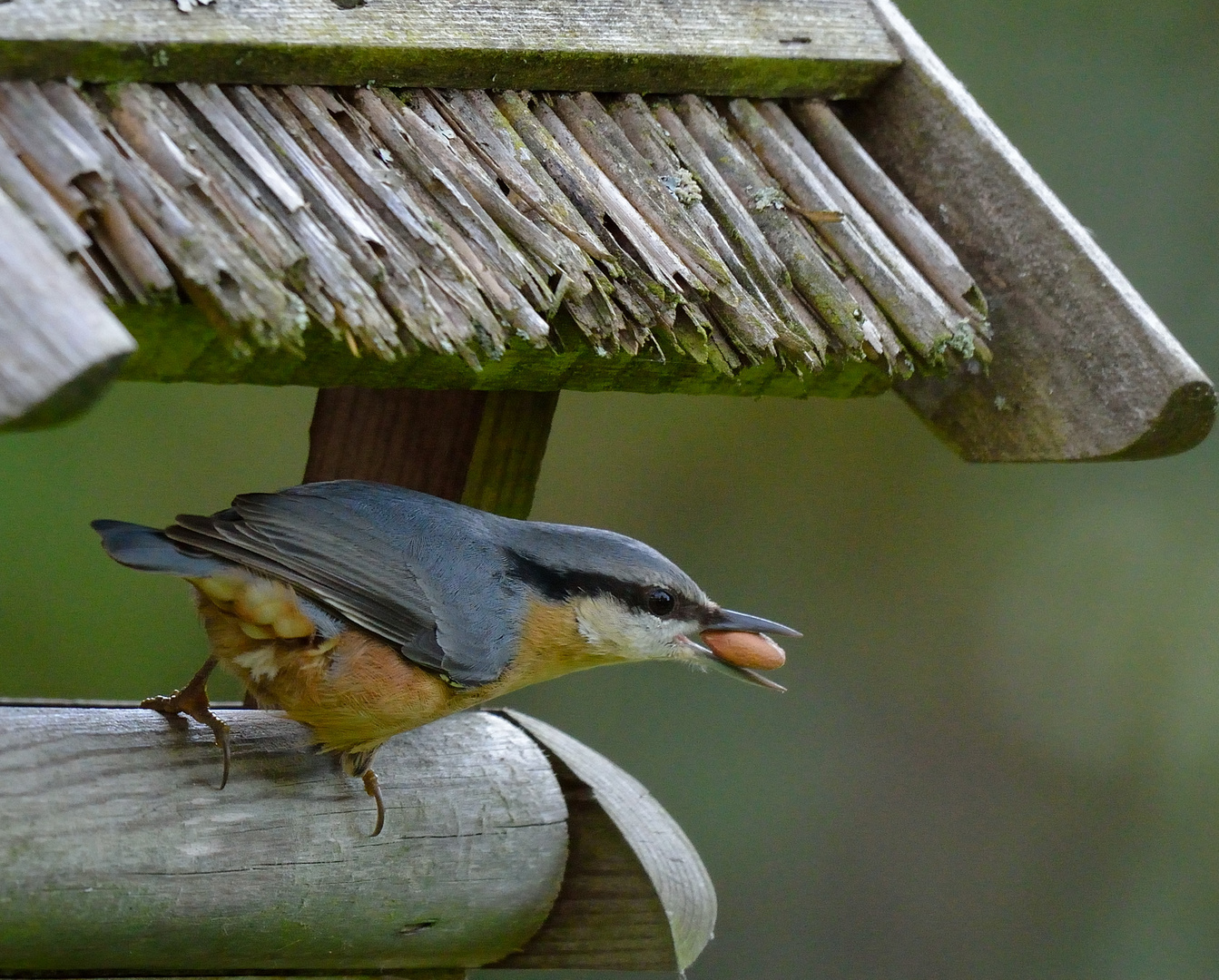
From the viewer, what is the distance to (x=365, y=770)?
6.69 feet

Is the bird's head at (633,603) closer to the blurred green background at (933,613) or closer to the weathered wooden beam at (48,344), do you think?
the weathered wooden beam at (48,344)

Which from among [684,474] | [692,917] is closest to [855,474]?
[684,474]

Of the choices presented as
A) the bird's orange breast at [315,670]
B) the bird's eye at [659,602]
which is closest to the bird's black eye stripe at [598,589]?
the bird's eye at [659,602]

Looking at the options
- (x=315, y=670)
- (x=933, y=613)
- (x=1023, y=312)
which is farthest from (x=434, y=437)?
(x=933, y=613)

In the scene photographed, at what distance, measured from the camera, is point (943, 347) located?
198 centimetres

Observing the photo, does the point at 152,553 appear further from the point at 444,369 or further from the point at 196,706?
the point at 444,369

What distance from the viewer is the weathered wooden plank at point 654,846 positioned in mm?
2338

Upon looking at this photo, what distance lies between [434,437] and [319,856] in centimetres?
71

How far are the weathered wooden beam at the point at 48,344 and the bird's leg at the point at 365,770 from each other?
993 millimetres

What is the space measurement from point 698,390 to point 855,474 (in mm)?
3967

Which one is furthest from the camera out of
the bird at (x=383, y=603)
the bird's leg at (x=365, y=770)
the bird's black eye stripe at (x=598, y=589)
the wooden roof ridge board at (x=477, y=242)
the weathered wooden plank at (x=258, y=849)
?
the bird's black eye stripe at (x=598, y=589)

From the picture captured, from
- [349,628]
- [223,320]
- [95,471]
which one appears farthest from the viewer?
[95,471]

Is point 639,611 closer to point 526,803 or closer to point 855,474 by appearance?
point 526,803

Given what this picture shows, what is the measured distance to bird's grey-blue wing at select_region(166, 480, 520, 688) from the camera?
1.93m
